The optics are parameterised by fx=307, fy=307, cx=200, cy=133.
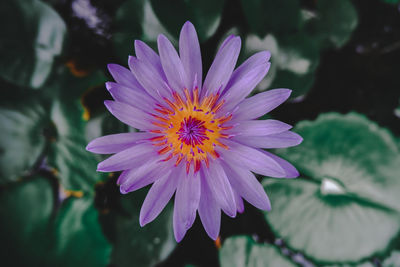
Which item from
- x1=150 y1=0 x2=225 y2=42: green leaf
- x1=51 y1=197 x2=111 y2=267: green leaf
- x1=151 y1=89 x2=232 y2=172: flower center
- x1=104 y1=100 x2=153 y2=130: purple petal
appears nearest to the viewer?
x1=104 y1=100 x2=153 y2=130: purple petal

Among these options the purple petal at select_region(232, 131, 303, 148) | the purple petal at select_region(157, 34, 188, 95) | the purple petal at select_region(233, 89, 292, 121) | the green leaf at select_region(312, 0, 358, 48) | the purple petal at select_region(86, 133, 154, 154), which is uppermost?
the green leaf at select_region(312, 0, 358, 48)

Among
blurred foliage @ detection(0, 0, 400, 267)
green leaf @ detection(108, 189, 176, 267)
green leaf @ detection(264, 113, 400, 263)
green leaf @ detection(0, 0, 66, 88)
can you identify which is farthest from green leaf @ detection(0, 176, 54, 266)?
green leaf @ detection(264, 113, 400, 263)

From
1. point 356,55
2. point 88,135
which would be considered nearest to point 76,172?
point 88,135

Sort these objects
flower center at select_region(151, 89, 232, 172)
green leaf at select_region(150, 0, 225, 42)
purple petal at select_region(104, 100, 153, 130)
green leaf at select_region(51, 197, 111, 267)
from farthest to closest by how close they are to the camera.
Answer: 1. green leaf at select_region(51, 197, 111, 267)
2. green leaf at select_region(150, 0, 225, 42)
3. flower center at select_region(151, 89, 232, 172)
4. purple petal at select_region(104, 100, 153, 130)

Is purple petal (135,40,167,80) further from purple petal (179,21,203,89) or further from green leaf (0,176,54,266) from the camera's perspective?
green leaf (0,176,54,266)

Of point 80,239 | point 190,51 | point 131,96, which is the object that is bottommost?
point 80,239

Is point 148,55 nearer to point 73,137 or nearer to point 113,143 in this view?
point 113,143

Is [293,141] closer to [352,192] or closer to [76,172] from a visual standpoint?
[352,192]

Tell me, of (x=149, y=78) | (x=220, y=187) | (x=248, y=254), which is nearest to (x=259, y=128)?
(x=220, y=187)
